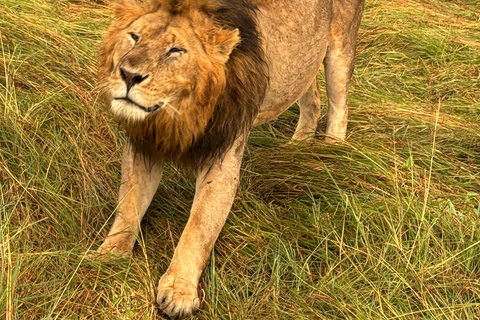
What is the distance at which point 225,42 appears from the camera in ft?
12.5

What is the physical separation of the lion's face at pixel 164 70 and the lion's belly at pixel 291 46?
2.13 feet

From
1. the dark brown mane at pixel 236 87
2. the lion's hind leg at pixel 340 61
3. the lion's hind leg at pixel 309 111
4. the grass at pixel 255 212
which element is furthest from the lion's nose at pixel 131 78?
the lion's hind leg at pixel 309 111

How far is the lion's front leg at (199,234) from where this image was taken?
374cm

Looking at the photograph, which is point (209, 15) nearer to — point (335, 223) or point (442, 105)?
point (335, 223)

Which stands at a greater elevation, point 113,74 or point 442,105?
point 113,74

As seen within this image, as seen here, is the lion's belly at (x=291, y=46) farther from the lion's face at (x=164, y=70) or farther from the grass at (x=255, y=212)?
the lion's face at (x=164, y=70)

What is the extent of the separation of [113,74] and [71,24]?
8.07ft

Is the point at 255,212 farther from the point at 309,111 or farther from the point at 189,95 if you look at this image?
the point at 309,111

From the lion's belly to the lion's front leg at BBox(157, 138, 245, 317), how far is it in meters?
0.53

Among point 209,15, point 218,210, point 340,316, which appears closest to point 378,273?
point 340,316

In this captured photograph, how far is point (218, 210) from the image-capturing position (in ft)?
13.5

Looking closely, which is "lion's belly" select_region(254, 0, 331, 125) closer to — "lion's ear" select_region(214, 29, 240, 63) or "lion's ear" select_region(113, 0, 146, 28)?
"lion's ear" select_region(214, 29, 240, 63)

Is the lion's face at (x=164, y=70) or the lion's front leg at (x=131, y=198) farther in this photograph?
the lion's front leg at (x=131, y=198)

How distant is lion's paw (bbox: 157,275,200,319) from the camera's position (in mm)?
3719
